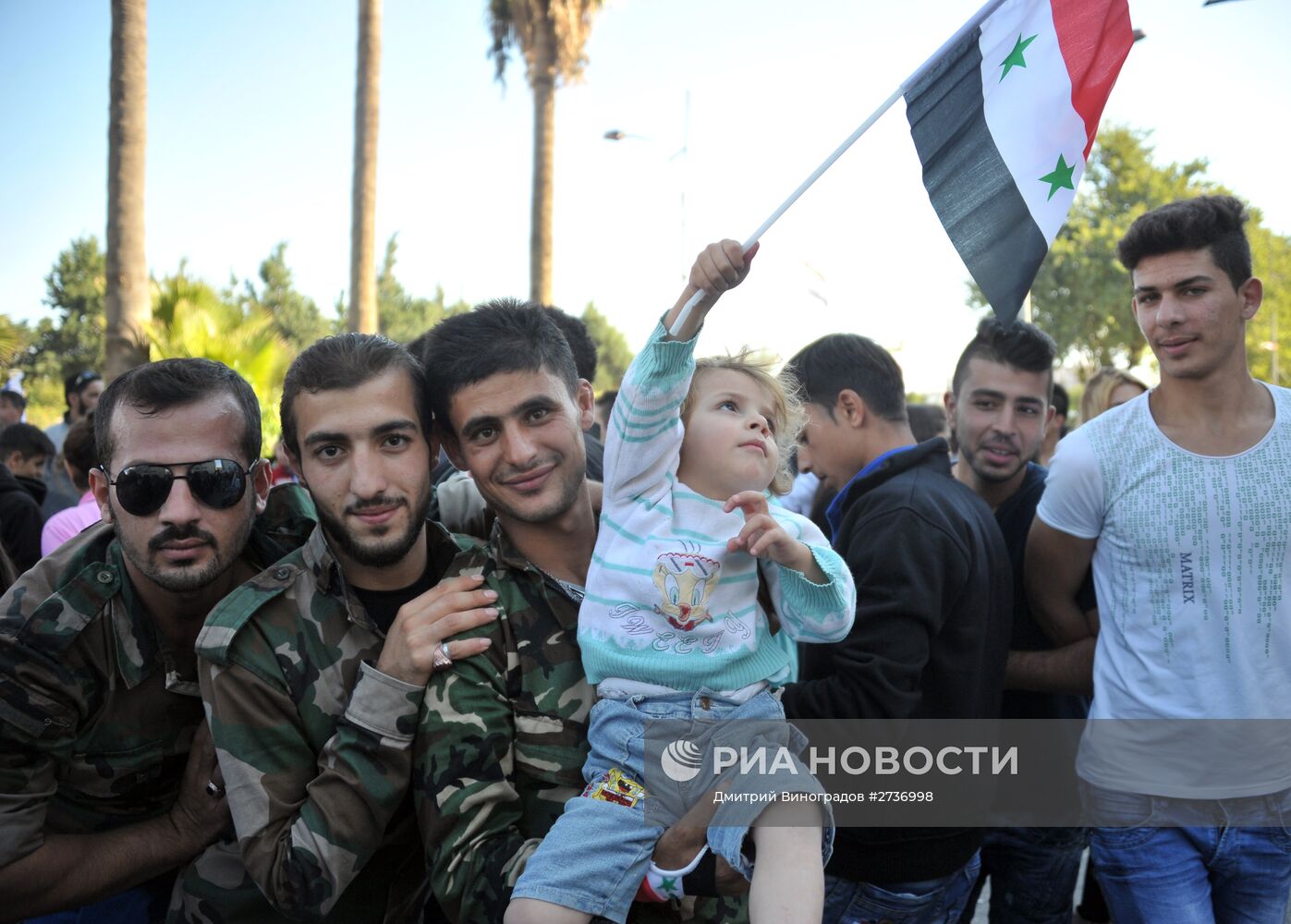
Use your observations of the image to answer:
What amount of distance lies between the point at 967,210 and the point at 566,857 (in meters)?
2.20

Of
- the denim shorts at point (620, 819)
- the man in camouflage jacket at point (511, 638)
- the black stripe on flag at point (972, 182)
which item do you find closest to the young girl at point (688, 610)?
the denim shorts at point (620, 819)

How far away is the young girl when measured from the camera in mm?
2252

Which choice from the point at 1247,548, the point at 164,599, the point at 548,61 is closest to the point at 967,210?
the point at 1247,548

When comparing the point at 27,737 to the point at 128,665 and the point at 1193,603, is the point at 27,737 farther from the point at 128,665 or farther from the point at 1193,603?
the point at 1193,603

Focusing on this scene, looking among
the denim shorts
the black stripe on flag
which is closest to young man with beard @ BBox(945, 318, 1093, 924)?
the black stripe on flag

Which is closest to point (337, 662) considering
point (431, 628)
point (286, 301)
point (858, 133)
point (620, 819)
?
point (431, 628)

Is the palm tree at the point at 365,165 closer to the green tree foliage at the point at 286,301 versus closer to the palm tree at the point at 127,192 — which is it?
the palm tree at the point at 127,192

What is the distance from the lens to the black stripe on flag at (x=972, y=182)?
9.71 ft

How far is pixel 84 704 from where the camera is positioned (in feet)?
8.56

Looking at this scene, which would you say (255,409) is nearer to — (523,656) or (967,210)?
(523,656)

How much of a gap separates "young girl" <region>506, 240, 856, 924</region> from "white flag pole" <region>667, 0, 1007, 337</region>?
0.03 meters

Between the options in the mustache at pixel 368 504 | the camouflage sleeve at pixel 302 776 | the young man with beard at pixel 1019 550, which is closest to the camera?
the camouflage sleeve at pixel 302 776

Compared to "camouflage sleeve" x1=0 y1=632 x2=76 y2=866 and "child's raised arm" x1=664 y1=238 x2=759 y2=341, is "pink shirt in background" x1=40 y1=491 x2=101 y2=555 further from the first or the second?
"child's raised arm" x1=664 y1=238 x2=759 y2=341

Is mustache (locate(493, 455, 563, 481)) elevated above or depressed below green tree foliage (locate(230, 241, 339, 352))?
below
